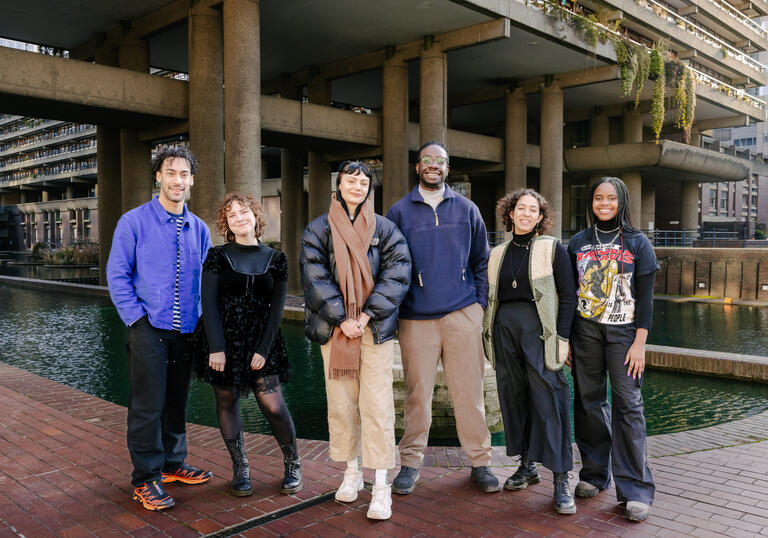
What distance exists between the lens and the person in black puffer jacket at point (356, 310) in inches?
153

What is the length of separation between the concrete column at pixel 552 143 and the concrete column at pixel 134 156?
15.3 meters

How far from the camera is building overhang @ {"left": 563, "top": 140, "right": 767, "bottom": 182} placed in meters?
28.7

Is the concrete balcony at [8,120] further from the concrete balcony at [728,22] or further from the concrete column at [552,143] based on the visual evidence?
the concrete balcony at [728,22]

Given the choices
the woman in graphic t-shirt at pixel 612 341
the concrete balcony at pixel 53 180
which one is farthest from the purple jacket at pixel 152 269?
the concrete balcony at pixel 53 180

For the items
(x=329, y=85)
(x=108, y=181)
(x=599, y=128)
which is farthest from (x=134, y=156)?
(x=599, y=128)

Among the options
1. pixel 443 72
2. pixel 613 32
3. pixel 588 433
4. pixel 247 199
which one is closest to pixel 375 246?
pixel 247 199

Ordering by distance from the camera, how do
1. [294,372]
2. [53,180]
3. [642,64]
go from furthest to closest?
[53,180] < [642,64] < [294,372]

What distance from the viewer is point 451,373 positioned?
4.32 metres

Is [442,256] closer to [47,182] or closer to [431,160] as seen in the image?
[431,160]

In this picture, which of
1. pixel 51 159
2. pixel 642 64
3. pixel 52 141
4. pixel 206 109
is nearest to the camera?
pixel 206 109

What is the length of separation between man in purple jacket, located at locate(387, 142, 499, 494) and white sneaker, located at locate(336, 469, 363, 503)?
30 centimetres

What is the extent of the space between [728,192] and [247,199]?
62.7 m

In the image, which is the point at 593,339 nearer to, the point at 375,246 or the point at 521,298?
the point at 521,298

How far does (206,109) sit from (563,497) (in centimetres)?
1503
